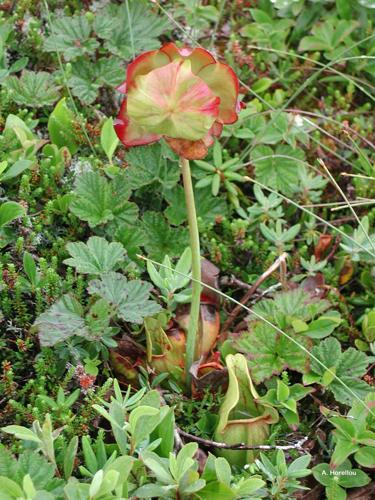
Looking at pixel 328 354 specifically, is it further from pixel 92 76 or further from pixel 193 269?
pixel 92 76

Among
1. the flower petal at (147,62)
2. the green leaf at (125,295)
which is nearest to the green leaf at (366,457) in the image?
the green leaf at (125,295)

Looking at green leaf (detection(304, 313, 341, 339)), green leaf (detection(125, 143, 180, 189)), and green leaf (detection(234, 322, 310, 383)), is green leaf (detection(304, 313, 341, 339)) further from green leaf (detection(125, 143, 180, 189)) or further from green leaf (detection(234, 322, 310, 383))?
green leaf (detection(125, 143, 180, 189))

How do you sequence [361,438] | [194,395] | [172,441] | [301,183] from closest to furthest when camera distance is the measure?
[172,441] → [361,438] → [194,395] → [301,183]

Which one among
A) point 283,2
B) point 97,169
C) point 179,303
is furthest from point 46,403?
point 283,2

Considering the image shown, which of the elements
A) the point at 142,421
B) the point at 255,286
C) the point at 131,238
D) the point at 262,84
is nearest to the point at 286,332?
the point at 255,286

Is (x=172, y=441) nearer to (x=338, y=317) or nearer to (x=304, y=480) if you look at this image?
(x=304, y=480)

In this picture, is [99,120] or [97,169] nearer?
[97,169]

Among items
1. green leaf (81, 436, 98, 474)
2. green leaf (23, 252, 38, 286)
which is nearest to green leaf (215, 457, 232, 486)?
green leaf (81, 436, 98, 474)
